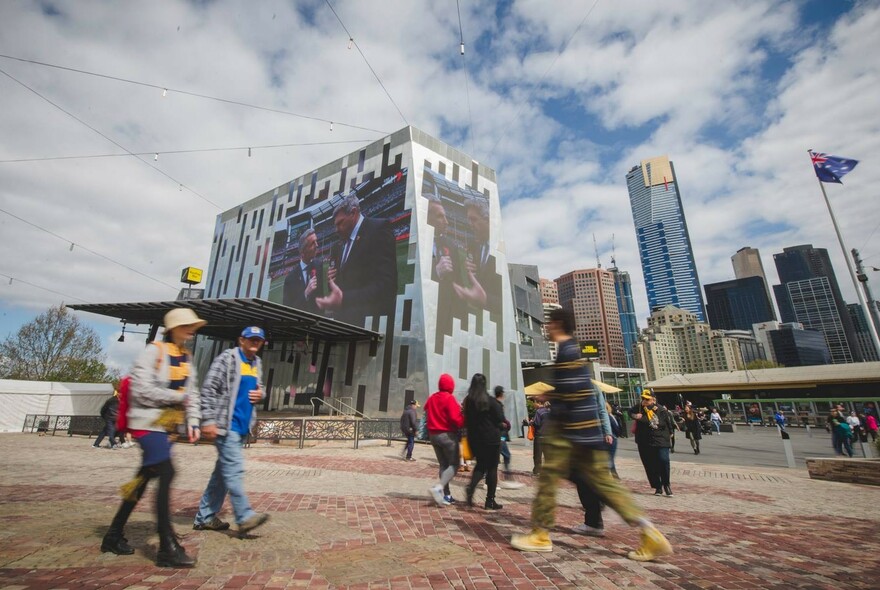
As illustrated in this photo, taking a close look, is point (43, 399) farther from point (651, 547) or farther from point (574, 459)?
point (651, 547)

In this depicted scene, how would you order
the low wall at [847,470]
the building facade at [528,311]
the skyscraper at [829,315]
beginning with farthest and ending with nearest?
the skyscraper at [829,315]
the building facade at [528,311]
the low wall at [847,470]

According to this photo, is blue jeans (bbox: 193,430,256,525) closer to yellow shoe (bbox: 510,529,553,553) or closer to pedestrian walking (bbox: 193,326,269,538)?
pedestrian walking (bbox: 193,326,269,538)

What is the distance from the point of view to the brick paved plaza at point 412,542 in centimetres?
244

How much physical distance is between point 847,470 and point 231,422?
1129 centimetres

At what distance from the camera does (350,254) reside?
25.1 meters

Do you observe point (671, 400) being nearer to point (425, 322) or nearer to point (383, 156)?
point (425, 322)

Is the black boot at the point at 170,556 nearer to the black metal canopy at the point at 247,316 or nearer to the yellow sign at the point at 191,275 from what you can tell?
the black metal canopy at the point at 247,316

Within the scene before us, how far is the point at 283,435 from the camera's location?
43.4ft

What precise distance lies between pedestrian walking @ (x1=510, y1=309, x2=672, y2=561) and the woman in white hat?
250 cm

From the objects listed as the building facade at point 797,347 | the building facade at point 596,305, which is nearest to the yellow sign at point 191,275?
the building facade at point 596,305

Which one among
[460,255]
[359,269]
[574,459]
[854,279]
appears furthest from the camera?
[359,269]

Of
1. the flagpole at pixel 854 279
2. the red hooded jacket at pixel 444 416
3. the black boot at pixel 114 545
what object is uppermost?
the flagpole at pixel 854 279

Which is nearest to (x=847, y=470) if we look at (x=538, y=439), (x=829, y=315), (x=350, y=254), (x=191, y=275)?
(x=538, y=439)

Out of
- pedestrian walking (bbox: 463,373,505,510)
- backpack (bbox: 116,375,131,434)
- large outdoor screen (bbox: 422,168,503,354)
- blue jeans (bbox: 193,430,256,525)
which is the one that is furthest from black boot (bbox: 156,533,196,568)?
large outdoor screen (bbox: 422,168,503,354)
